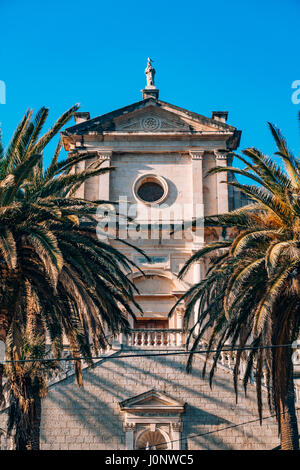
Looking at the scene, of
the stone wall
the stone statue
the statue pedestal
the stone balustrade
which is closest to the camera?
the stone wall

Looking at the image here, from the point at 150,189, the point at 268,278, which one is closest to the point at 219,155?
the point at 150,189

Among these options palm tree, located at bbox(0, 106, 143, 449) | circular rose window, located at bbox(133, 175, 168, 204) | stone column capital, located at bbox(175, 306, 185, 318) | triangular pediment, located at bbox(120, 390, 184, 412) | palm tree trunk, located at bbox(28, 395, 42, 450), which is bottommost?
palm tree trunk, located at bbox(28, 395, 42, 450)

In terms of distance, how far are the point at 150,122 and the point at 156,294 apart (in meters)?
8.32

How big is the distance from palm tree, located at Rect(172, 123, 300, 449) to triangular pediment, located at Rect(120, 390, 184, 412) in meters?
4.07

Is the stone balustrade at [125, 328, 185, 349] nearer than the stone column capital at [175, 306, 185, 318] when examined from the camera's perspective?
Yes

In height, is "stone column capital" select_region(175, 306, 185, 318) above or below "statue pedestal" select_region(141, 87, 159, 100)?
below

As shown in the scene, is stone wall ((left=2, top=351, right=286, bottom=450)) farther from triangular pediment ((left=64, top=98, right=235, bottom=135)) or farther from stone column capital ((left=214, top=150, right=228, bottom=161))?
triangular pediment ((left=64, top=98, right=235, bottom=135))

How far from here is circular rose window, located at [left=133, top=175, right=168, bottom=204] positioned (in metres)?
32.2

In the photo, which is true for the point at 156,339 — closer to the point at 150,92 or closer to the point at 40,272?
the point at 40,272

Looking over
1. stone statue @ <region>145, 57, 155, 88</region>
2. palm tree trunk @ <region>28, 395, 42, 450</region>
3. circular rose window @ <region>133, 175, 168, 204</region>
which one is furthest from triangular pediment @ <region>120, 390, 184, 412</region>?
stone statue @ <region>145, 57, 155, 88</region>

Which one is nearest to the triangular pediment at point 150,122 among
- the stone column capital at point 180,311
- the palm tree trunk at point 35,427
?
the stone column capital at point 180,311

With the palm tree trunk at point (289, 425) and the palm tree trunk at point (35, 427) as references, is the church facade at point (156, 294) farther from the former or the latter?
the palm tree trunk at point (35, 427)

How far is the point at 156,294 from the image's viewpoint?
1193 inches

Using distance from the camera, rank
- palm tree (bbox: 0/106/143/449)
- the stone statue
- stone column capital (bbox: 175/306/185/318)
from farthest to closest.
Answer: the stone statue, stone column capital (bbox: 175/306/185/318), palm tree (bbox: 0/106/143/449)
